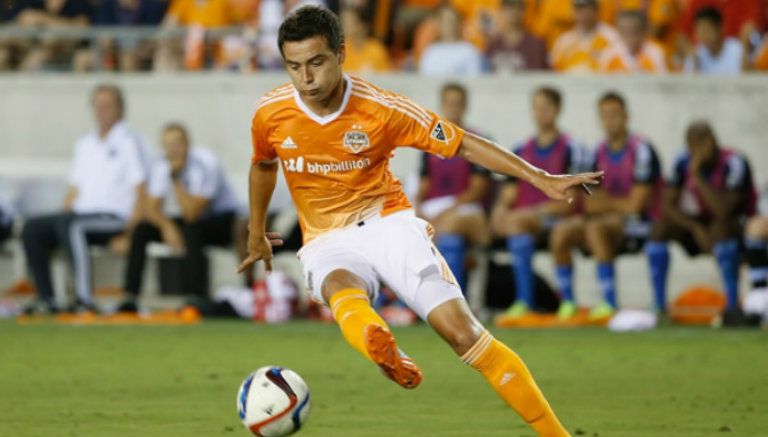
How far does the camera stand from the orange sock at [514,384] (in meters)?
6.76

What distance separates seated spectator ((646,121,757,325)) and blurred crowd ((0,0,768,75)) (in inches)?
74.9

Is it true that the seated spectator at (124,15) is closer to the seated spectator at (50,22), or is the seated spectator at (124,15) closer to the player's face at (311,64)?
the seated spectator at (50,22)

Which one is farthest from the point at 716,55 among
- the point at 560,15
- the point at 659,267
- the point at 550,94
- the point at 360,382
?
the point at 360,382

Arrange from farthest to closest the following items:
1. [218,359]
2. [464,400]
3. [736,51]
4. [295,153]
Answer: [736,51]
[218,359]
[464,400]
[295,153]

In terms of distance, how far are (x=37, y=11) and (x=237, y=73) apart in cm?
324

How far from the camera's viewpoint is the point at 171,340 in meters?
13.7

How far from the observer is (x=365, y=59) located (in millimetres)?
17812

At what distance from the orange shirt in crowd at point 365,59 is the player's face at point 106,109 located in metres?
2.69

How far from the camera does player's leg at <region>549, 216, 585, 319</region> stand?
587 inches

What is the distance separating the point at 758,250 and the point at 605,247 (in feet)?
4.55

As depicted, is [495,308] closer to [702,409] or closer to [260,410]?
[702,409]

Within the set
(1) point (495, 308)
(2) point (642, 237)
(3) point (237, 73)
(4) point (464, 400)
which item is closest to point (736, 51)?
(2) point (642, 237)

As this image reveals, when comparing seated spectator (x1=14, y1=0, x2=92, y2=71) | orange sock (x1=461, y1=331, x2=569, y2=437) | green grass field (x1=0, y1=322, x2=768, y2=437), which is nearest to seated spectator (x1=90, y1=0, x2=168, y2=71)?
seated spectator (x1=14, y1=0, x2=92, y2=71)

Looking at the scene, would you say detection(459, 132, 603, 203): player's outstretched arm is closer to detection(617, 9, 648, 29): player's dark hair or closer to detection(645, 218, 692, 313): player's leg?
detection(645, 218, 692, 313): player's leg
